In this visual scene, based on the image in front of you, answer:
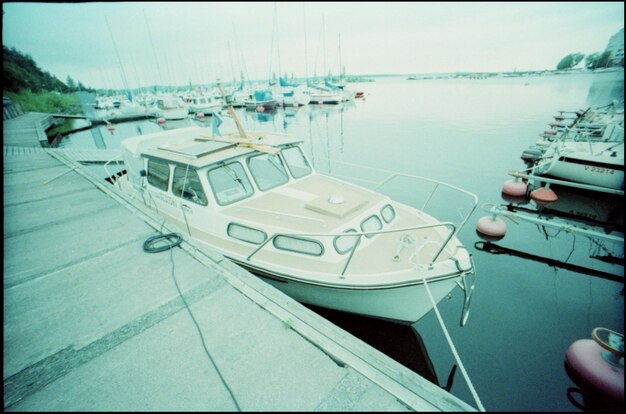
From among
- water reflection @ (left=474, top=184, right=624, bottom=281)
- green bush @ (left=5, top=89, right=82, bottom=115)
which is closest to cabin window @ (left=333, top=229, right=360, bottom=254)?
water reflection @ (left=474, top=184, right=624, bottom=281)

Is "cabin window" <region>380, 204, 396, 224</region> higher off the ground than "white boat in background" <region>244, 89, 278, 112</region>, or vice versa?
"white boat in background" <region>244, 89, 278, 112</region>

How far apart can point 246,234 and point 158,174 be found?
10.3 feet

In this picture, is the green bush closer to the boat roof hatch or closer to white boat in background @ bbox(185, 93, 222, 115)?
white boat in background @ bbox(185, 93, 222, 115)

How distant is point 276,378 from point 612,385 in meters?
5.24

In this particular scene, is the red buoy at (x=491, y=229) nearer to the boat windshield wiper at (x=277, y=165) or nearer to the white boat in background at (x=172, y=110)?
the boat windshield wiper at (x=277, y=165)

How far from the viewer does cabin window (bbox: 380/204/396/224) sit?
20.4ft

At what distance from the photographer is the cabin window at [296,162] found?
24.1ft

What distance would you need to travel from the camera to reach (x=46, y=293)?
4.02 meters

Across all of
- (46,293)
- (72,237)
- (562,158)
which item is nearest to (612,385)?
(46,293)

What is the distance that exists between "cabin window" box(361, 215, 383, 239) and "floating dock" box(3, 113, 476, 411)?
2.61 metres

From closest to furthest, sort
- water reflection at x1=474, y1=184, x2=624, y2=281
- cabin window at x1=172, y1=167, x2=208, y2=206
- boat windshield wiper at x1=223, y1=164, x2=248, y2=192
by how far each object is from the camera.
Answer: cabin window at x1=172, y1=167, x2=208, y2=206 < boat windshield wiper at x1=223, y1=164, x2=248, y2=192 < water reflection at x1=474, y1=184, x2=624, y2=281

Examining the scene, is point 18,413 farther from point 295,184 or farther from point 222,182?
point 295,184

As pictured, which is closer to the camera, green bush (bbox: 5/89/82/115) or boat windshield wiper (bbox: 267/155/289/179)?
boat windshield wiper (bbox: 267/155/289/179)

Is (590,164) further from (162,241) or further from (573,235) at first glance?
(162,241)
